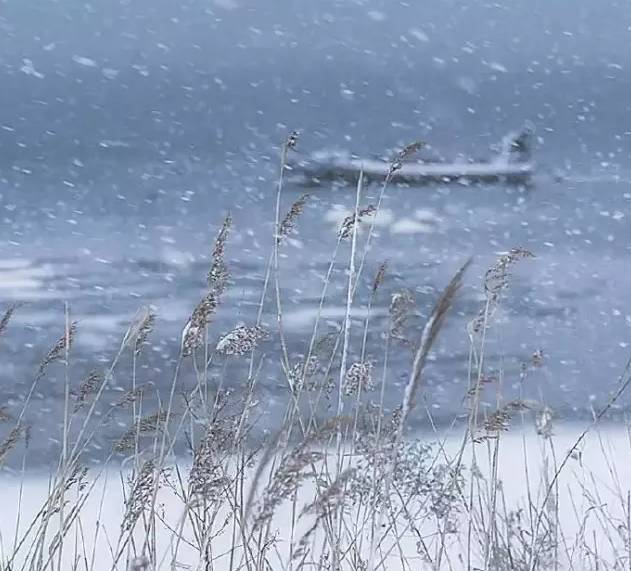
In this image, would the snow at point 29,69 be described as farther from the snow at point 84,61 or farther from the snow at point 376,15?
the snow at point 376,15

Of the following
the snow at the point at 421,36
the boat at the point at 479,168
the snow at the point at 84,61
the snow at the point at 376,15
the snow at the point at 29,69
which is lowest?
the boat at the point at 479,168

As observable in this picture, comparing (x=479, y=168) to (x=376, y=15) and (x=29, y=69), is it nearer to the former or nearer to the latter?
(x=376, y=15)

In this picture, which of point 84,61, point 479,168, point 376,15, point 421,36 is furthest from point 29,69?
point 479,168

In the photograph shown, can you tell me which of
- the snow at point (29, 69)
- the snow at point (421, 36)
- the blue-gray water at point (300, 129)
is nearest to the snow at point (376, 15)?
the blue-gray water at point (300, 129)

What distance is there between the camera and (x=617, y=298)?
3.29m

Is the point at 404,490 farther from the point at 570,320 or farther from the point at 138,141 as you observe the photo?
the point at 138,141

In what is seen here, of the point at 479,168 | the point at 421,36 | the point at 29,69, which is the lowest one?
the point at 479,168

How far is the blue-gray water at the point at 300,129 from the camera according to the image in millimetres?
3396

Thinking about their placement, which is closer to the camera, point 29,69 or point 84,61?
point 29,69

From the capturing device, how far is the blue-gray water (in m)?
3.40

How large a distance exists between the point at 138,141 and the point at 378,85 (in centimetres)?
87

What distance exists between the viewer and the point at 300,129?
369 centimetres

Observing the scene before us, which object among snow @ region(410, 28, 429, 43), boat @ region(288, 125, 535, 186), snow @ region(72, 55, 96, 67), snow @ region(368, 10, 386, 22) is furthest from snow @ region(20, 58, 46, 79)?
snow @ region(410, 28, 429, 43)

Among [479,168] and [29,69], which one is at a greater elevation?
[29,69]
